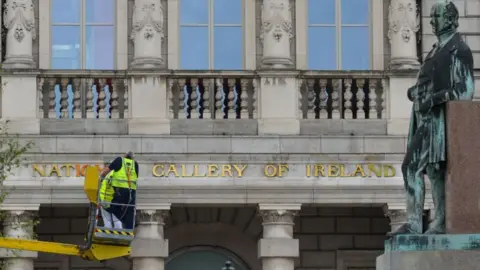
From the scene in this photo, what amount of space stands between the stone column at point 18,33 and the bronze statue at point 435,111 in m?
14.8

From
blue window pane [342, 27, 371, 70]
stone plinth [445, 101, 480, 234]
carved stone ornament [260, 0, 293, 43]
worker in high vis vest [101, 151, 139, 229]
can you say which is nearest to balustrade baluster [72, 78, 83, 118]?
worker in high vis vest [101, 151, 139, 229]

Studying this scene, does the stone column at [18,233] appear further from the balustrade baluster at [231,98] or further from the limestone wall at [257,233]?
the balustrade baluster at [231,98]

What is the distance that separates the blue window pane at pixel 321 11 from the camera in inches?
1454

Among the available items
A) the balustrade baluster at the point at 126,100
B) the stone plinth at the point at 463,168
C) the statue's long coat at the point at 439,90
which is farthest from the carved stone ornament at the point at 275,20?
the stone plinth at the point at 463,168

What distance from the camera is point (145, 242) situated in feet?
115

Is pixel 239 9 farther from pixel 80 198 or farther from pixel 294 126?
pixel 80 198

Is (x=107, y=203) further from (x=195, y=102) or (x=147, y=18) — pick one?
(x=147, y=18)

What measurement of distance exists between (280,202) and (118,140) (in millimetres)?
3360

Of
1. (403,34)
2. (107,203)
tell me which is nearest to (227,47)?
(403,34)

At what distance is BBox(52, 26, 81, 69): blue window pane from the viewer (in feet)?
120

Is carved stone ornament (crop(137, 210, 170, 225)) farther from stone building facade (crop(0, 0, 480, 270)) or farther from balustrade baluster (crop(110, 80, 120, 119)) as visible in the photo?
balustrade baluster (crop(110, 80, 120, 119))

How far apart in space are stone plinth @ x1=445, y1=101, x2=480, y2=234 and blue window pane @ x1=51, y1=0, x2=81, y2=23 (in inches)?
641

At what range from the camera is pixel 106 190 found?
110 ft

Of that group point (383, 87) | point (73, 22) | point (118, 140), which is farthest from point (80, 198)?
point (383, 87)
